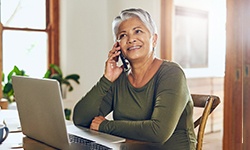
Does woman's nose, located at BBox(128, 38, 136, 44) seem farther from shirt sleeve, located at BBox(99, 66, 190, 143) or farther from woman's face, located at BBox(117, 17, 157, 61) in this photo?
shirt sleeve, located at BBox(99, 66, 190, 143)

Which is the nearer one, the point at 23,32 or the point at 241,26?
the point at 241,26

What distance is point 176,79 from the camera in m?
1.53

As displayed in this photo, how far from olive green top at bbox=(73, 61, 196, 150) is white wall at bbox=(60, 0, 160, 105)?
1.93 m

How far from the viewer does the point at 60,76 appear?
355 centimetres

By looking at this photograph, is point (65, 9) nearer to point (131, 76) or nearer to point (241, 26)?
point (241, 26)

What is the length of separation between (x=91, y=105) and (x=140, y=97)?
25 centimetres

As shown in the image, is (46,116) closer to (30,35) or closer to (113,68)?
(113,68)

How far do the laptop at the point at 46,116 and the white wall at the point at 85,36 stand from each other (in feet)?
7.51

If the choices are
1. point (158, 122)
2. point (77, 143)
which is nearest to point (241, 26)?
point (158, 122)

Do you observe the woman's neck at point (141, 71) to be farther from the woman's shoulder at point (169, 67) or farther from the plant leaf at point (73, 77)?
the plant leaf at point (73, 77)

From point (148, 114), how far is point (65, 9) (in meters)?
2.33

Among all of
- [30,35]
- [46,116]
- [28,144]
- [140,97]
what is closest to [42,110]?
[46,116]

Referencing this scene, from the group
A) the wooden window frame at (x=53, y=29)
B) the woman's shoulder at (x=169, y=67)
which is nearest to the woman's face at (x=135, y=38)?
the woman's shoulder at (x=169, y=67)

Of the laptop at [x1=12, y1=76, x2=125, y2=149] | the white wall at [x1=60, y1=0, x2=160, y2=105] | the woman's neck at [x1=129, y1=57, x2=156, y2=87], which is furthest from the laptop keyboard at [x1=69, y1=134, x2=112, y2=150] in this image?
the white wall at [x1=60, y1=0, x2=160, y2=105]
